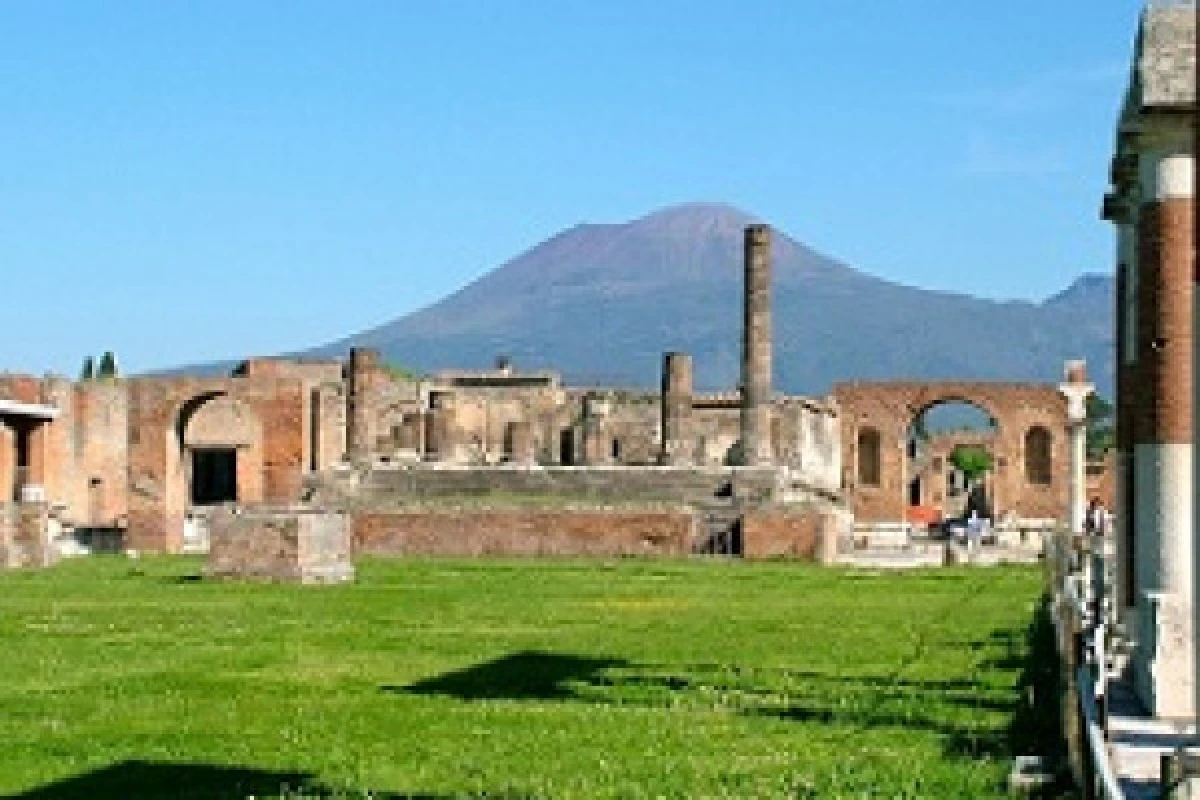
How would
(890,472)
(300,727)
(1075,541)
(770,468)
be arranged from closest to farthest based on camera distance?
(300,727) → (1075,541) → (770,468) → (890,472)

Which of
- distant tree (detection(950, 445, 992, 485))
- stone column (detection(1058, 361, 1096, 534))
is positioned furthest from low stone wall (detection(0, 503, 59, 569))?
distant tree (detection(950, 445, 992, 485))

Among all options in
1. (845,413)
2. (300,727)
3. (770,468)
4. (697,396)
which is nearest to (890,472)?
(845,413)

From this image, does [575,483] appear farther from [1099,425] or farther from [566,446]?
[1099,425]

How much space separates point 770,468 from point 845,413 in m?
17.3

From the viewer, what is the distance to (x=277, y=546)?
2897cm

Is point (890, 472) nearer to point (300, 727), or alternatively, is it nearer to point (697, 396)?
point (697, 396)

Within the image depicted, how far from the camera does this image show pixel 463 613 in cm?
2288

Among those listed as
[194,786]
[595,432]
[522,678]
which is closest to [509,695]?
[522,678]

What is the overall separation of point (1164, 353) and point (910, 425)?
47725mm

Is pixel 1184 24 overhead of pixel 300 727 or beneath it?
overhead

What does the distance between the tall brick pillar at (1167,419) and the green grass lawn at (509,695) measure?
998mm

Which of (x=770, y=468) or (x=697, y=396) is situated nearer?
(x=770, y=468)

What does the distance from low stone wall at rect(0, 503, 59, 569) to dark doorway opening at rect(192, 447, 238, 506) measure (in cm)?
2852

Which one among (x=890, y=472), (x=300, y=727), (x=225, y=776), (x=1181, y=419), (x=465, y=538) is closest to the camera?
(x=225, y=776)
